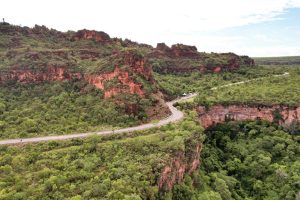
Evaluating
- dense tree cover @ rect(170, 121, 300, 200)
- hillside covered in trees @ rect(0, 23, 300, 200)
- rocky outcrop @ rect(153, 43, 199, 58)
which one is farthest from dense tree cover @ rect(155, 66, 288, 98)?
dense tree cover @ rect(170, 121, 300, 200)

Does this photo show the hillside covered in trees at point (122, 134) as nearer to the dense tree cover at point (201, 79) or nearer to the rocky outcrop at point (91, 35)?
the rocky outcrop at point (91, 35)

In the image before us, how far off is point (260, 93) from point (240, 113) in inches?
430

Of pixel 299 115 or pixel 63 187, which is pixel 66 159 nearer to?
pixel 63 187

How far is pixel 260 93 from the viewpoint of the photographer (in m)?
107

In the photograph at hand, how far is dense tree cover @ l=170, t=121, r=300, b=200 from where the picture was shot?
243 ft

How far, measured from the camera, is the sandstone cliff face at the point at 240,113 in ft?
317

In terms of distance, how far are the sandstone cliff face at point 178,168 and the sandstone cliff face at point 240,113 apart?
79.8 ft

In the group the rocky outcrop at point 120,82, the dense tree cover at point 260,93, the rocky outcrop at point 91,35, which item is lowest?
the dense tree cover at point 260,93

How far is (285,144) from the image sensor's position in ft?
296

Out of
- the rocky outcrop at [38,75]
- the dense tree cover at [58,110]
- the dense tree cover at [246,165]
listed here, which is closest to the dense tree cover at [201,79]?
the dense tree cover at [246,165]

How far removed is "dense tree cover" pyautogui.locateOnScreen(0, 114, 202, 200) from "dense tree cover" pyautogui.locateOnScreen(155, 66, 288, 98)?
4974 cm

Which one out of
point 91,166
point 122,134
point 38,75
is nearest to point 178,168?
point 122,134

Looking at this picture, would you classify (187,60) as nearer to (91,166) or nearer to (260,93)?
(260,93)

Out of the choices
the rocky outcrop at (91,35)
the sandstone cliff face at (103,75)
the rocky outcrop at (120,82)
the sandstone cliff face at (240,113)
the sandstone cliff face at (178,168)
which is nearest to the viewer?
the sandstone cliff face at (178,168)
